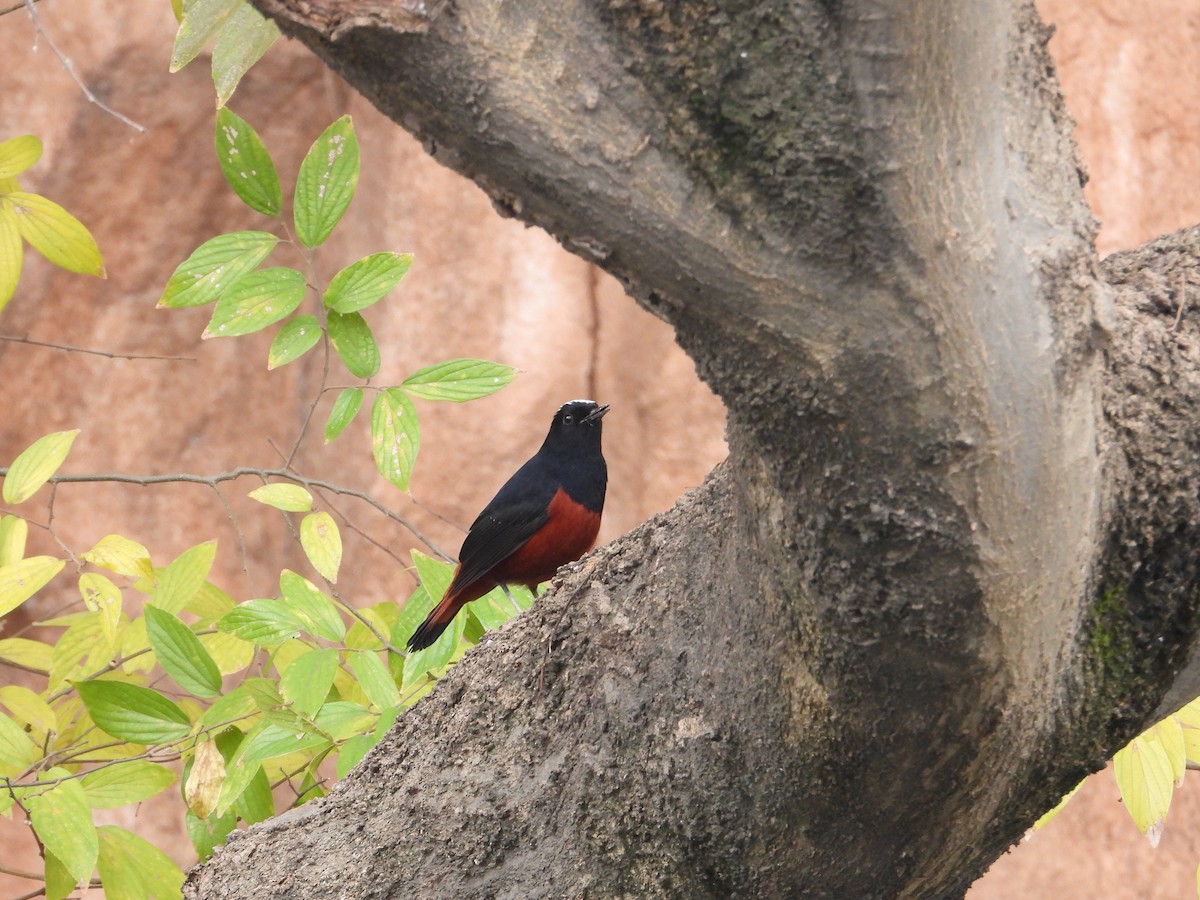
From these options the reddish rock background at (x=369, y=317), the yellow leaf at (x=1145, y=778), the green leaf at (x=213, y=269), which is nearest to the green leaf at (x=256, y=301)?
the green leaf at (x=213, y=269)

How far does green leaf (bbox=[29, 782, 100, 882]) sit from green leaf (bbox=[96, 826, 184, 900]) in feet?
0.74

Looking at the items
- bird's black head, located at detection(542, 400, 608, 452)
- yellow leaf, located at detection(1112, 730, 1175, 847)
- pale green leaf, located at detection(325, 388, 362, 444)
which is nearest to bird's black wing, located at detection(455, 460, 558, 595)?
bird's black head, located at detection(542, 400, 608, 452)

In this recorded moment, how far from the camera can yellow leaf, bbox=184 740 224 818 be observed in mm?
1725

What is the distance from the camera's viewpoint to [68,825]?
158cm

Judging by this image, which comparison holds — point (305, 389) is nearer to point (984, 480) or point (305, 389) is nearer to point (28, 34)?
point (28, 34)

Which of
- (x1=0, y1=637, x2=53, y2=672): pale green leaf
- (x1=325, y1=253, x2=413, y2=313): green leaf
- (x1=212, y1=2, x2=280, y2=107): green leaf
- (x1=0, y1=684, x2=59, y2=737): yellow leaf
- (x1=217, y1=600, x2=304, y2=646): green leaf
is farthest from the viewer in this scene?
(x1=0, y1=637, x2=53, y2=672): pale green leaf

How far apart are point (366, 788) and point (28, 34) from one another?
360 centimetres

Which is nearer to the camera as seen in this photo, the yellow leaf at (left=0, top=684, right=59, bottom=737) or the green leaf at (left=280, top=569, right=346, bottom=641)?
the green leaf at (left=280, top=569, right=346, bottom=641)

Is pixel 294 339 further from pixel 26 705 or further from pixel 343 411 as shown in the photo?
pixel 26 705

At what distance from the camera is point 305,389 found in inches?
177

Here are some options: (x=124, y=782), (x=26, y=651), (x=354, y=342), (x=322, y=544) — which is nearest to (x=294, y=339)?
(x=354, y=342)

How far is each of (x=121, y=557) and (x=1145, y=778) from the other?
1.56 m

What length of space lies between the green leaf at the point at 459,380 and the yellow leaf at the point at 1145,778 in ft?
3.35

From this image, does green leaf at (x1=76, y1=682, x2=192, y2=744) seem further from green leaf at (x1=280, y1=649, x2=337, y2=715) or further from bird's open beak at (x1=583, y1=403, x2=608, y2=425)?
bird's open beak at (x1=583, y1=403, x2=608, y2=425)
